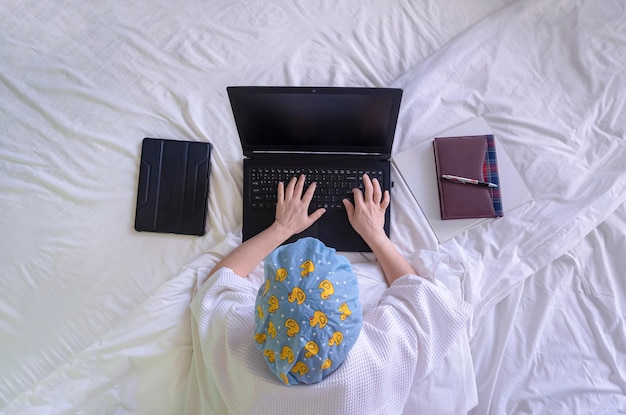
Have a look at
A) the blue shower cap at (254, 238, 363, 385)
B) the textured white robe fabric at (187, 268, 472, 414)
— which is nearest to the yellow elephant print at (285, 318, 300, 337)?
the blue shower cap at (254, 238, 363, 385)

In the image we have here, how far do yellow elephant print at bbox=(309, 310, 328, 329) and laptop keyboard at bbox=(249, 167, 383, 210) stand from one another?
0.42 metres

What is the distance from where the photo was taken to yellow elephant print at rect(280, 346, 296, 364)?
63 cm

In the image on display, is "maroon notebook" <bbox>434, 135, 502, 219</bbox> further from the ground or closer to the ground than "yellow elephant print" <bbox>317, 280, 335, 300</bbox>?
further from the ground

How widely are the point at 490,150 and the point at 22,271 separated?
1101mm

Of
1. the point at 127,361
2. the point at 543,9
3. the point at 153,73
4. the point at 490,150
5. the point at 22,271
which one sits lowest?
the point at 127,361

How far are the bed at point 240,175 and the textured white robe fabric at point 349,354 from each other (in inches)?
2.7

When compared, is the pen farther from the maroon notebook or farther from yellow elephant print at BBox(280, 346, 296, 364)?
yellow elephant print at BBox(280, 346, 296, 364)

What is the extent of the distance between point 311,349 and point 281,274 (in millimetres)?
113

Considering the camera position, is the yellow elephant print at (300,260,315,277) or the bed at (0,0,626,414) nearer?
the yellow elephant print at (300,260,315,277)

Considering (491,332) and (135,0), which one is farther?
(135,0)

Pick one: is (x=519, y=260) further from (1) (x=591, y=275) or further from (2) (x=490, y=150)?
(2) (x=490, y=150)

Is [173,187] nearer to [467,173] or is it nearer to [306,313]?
[306,313]

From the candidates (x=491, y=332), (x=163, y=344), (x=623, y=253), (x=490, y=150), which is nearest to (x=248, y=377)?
(x=163, y=344)

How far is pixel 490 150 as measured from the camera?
104 cm
